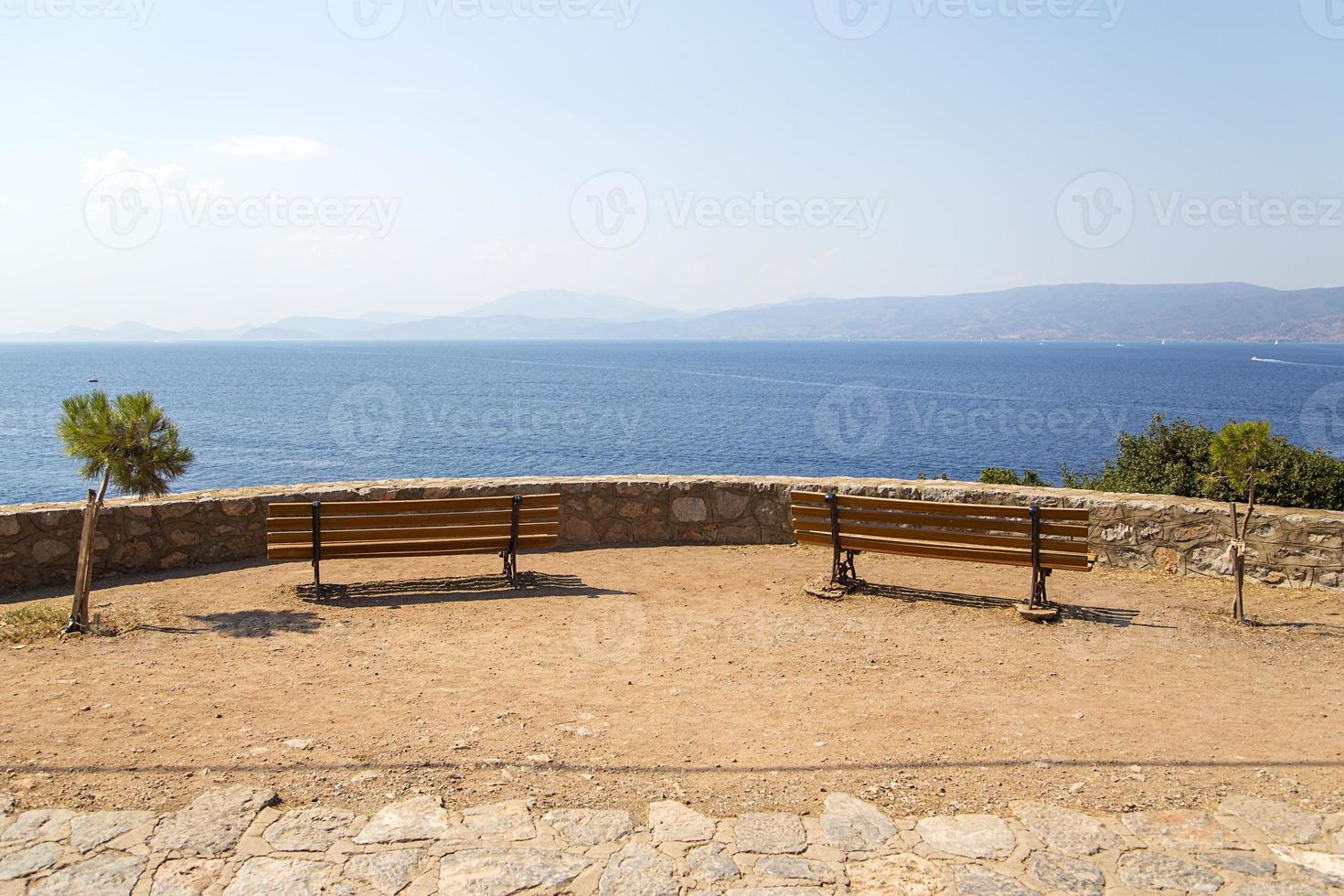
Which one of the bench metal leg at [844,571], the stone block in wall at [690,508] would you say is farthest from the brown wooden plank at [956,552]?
the stone block in wall at [690,508]

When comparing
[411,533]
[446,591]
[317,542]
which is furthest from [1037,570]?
[317,542]

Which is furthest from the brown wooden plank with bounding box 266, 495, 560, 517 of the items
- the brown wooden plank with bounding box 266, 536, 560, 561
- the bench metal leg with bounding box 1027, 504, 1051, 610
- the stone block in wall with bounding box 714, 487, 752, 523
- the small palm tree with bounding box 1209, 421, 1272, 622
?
the small palm tree with bounding box 1209, 421, 1272, 622

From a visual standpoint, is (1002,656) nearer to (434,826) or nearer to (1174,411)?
(434,826)

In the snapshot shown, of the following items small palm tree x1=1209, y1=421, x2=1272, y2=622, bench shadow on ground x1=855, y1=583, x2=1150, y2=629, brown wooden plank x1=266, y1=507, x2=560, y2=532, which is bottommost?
bench shadow on ground x1=855, y1=583, x2=1150, y2=629

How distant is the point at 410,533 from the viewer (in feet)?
25.3

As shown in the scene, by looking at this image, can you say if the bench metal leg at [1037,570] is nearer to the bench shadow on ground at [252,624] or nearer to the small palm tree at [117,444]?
the bench shadow on ground at [252,624]

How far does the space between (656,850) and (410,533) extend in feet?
15.4

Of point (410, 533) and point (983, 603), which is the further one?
point (410, 533)

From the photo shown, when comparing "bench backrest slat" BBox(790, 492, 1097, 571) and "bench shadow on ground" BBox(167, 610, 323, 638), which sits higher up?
"bench backrest slat" BBox(790, 492, 1097, 571)

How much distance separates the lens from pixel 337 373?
121562mm

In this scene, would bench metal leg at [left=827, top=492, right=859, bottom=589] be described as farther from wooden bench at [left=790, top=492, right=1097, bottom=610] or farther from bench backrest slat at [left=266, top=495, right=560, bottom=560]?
bench backrest slat at [left=266, top=495, right=560, bottom=560]

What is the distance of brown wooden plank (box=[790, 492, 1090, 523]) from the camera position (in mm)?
6875

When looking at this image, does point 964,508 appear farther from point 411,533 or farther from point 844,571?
point 411,533

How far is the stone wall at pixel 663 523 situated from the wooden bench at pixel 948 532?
4.49 ft
